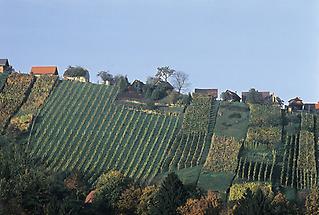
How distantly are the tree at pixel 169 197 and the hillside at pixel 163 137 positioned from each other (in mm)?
7349

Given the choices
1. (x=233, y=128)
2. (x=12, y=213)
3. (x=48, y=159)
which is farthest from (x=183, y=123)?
(x=12, y=213)

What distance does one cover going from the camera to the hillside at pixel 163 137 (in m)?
47.9

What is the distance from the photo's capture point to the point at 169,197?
37.0 metres

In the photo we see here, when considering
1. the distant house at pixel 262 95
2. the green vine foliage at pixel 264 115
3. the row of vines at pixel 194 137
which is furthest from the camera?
the distant house at pixel 262 95

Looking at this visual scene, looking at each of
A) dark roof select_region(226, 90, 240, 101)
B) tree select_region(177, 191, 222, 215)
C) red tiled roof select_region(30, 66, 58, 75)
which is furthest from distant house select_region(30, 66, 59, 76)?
tree select_region(177, 191, 222, 215)

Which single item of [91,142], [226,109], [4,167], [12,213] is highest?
[226,109]

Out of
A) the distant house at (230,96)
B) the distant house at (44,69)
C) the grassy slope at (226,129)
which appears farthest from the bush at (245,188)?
the distant house at (44,69)

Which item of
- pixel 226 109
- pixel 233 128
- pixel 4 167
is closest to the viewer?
pixel 4 167

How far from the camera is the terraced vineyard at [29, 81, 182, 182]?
49781 millimetres

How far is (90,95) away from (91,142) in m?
8.51

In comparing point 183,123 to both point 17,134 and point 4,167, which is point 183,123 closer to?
point 17,134

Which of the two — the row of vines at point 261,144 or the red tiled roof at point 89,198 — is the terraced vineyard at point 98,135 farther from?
the row of vines at point 261,144

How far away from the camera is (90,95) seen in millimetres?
60188

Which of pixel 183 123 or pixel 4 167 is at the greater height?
pixel 183 123
